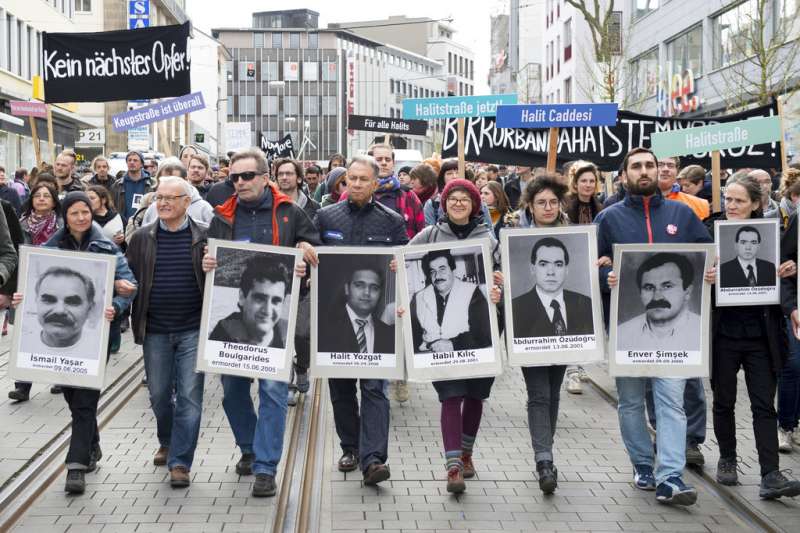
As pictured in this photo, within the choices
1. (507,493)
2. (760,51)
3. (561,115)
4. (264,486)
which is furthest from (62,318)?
(760,51)

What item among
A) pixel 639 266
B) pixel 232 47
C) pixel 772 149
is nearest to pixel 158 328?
pixel 639 266

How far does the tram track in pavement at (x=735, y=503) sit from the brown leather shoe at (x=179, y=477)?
10.6 feet

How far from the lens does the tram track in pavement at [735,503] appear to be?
21.6ft

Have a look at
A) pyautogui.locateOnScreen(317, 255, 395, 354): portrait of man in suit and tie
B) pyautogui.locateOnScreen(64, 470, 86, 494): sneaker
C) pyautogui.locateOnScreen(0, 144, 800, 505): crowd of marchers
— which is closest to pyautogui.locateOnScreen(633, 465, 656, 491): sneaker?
pyautogui.locateOnScreen(0, 144, 800, 505): crowd of marchers

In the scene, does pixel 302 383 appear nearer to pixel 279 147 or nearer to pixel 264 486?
pixel 264 486

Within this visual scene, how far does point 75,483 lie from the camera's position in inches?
284

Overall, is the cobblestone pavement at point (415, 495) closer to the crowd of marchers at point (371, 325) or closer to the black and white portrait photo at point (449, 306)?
the crowd of marchers at point (371, 325)

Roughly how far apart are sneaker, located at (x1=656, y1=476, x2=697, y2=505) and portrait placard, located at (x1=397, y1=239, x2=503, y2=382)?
1.20 m

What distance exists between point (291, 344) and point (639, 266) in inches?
85.3

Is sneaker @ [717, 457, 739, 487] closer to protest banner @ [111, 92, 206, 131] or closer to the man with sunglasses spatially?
the man with sunglasses

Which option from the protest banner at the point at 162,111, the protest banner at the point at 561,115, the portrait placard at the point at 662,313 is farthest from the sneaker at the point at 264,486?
the protest banner at the point at 162,111

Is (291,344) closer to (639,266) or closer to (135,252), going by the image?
(135,252)

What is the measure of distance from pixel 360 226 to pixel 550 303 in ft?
4.56

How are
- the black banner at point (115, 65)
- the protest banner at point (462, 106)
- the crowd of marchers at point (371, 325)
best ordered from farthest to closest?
the protest banner at point (462, 106) → the black banner at point (115, 65) → the crowd of marchers at point (371, 325)
